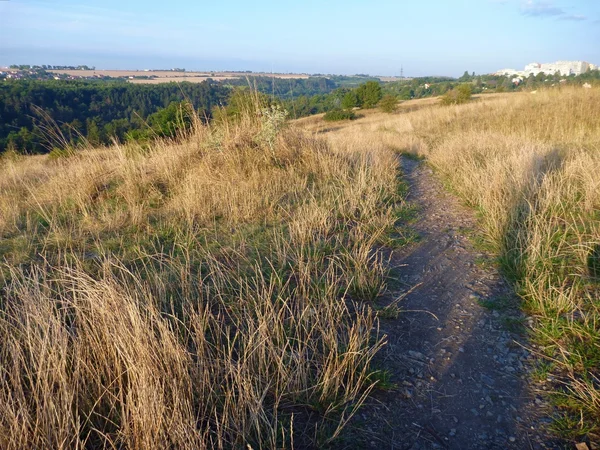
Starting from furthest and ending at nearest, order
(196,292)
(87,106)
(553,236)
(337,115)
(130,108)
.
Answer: (337,115)
(87,106)
(130,108)
(553,236)
(196,292)

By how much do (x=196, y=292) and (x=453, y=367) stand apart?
1.74m

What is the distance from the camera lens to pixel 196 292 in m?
2.72

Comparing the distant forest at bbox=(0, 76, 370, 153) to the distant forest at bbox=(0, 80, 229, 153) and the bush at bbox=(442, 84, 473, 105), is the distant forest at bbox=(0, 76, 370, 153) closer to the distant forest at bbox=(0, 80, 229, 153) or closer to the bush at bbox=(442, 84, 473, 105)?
the distant forest at bbox=(0, 80, 229, 153)

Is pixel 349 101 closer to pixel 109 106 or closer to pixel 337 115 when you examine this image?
pixel 337 115

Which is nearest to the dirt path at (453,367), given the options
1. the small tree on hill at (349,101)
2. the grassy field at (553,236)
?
the grassy field at (553,236)

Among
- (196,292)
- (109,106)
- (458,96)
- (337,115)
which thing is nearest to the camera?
(196,292)

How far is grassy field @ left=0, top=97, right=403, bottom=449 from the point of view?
5.26 feet

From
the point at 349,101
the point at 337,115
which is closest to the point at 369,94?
the point at 349,101

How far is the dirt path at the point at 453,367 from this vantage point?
179cm

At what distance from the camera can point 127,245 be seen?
3674mm

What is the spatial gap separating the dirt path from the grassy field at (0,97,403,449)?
7.7 inches

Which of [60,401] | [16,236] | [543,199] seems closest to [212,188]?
[16,236]

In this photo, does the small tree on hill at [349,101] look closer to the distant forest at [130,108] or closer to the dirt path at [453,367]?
the distant forest at [130,108]

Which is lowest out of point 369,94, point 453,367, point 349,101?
point 453,367
